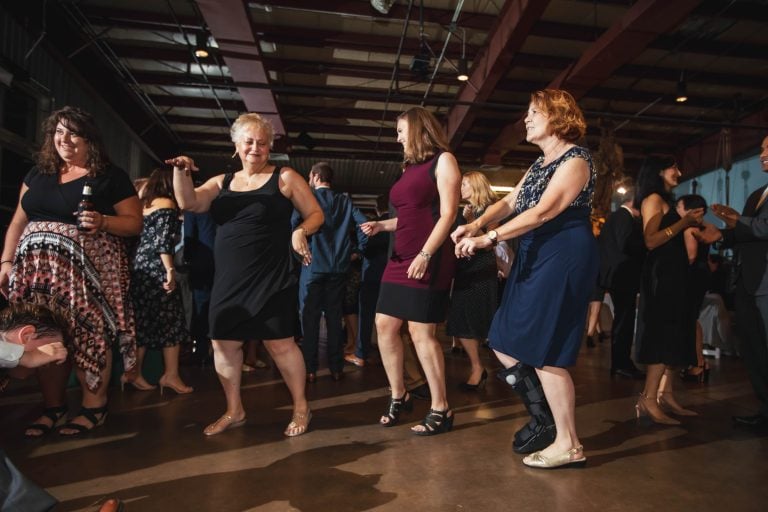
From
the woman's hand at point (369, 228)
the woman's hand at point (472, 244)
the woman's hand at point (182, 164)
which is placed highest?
the woman's hand at point (182, 164)

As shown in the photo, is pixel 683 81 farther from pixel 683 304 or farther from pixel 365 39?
pixel 683 304

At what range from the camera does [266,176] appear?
2.53 meters

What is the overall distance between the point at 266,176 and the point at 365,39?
5.50 meters

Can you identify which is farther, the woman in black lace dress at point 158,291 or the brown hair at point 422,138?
the woman in black lace dress at point 158,291

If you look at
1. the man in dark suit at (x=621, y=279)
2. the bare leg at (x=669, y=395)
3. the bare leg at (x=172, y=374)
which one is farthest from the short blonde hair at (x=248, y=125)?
the man in dark suit at (x=621, y=279)

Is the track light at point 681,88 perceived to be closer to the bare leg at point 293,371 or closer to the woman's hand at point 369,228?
the woman's hand at point 369,228

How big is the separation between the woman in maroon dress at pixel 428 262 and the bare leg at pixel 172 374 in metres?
1.47

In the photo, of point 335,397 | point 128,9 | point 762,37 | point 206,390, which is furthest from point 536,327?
point 762,37

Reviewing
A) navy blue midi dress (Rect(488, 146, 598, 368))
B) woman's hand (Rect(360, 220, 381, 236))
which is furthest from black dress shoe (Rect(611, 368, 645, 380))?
woman's hand (Rect(360, 220, 381, 236))

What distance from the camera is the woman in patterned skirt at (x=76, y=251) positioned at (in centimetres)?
240

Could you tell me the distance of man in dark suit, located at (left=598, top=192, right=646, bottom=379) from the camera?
4.10m

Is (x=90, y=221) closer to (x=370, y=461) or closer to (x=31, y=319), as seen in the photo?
(x=31, y=319)

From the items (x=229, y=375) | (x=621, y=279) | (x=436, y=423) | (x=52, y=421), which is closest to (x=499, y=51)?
(x=621, y=279)

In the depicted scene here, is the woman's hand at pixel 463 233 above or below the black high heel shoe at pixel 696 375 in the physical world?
above
